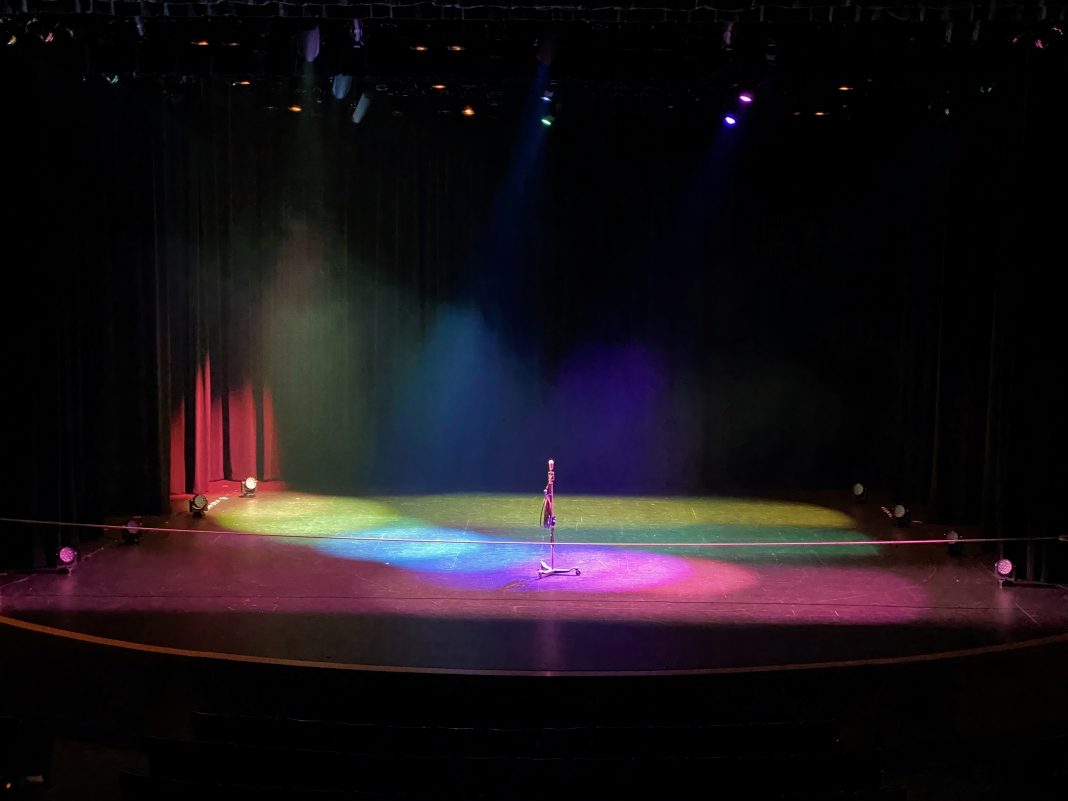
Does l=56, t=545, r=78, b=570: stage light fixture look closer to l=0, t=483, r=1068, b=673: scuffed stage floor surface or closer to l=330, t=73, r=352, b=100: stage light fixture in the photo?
l=0, t=483, r=1068, b=673: scuffed stage floor surface

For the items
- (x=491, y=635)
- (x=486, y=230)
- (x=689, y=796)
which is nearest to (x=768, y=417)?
(x=486, y=230)

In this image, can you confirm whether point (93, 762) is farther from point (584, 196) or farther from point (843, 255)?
point (843, 255)

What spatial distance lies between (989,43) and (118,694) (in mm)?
8391

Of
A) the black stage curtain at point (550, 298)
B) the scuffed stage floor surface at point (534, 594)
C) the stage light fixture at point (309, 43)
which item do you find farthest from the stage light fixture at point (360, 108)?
the scuffed stage floor surface at point (534, 594)

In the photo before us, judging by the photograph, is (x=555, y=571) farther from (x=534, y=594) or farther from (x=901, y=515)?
(x=901, y=515)

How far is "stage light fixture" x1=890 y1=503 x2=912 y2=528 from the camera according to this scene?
38.5 feet

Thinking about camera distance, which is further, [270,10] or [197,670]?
[270,10]

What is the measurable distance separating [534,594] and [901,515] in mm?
4832

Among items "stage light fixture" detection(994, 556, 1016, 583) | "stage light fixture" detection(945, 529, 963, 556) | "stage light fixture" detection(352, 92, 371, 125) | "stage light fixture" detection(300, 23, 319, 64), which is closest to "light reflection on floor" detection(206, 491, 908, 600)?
"stage light fixture" detection(945, 529, 963, 556)

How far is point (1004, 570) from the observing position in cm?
941

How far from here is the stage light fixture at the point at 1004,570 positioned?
9398 millimetres

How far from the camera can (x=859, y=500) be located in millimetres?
13055

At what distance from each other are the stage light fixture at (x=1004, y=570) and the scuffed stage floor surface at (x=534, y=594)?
4.8 inches

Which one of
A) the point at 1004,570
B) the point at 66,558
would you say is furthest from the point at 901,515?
the point at 66,558
